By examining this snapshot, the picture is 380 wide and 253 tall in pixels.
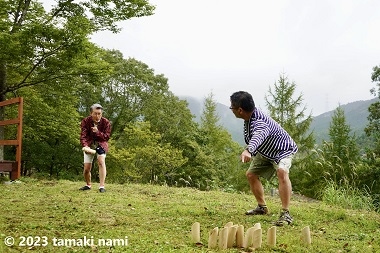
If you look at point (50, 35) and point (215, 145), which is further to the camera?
point (215, 145)

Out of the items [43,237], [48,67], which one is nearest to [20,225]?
[43,237]

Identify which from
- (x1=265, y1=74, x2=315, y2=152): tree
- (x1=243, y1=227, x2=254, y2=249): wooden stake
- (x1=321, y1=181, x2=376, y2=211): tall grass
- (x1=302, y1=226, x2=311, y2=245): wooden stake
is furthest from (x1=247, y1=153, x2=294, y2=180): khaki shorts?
(x1=265, y1=74, x2=315, y2=152): tree

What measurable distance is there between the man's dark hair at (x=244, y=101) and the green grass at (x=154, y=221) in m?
1.61

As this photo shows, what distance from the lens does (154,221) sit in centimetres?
490

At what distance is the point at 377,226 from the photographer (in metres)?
5.28

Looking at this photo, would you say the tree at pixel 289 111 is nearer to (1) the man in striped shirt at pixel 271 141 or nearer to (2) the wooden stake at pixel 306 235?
(1) the man in striped shirt at pixel 271 141

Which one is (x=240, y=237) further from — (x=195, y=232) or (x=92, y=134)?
(x=92, y=134)

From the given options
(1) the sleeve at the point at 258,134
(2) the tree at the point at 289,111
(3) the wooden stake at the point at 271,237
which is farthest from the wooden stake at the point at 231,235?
(2) the tree at the point at 289,111

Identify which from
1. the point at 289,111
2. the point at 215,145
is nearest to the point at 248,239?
the point at 289,111

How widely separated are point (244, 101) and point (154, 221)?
81.5 inches

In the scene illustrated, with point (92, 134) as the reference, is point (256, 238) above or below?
below

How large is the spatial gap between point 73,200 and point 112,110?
25244 mm

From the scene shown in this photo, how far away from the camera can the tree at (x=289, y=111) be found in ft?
82.8

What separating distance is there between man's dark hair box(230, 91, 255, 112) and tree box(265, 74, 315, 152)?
67.9 ft
